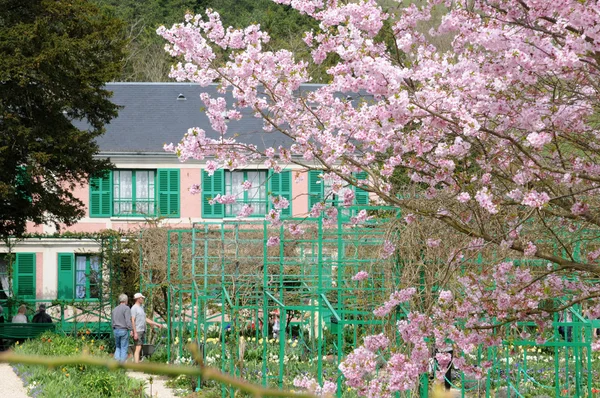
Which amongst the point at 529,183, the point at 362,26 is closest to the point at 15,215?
the point at 362,26

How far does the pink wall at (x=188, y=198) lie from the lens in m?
28.0

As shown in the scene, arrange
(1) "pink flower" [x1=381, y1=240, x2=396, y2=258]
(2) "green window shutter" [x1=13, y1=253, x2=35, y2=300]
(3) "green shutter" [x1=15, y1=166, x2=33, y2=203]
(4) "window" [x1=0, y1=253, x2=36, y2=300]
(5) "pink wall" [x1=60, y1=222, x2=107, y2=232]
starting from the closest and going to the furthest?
1. (1) "pink flower" [x1=381, y1=240, x2=396, y2=258]
2. (3) "green shutter" [x1=15, y1=166, x2=33, y2=203]
3. (4) "window" [x1=0, y1=253, x2=36, y2=300]
4. (2) "green window shutter" [x1=13, y1=253, x2=35, y2=300]
5. (5) "pink wall" [x1=60, y1=222, x2=107, y2=232]

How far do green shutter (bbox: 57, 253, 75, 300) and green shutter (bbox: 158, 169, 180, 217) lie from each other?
3227 millimetres

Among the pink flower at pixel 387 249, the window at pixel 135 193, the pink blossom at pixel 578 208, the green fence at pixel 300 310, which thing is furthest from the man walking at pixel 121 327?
the window at pixel 135 193

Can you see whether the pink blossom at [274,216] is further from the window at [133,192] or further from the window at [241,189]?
the window at [133,192]

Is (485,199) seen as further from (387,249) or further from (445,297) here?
(387,249)

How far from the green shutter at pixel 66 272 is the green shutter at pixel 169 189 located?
3.23 m

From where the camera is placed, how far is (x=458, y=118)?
5699mm

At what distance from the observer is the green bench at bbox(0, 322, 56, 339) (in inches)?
685

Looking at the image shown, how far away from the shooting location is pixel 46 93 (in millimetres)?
19000

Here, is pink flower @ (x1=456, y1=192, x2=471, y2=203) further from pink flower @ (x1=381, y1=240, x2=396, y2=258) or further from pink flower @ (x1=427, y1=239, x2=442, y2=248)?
pink flower @ (x1=381, y1=240, x2=396, y2=258)

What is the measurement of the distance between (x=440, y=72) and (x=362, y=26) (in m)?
0.92

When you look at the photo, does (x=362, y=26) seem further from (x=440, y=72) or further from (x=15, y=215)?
(x=15, y=215)

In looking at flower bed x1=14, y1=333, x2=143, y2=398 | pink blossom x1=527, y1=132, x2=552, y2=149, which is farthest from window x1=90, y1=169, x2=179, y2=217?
pink blossom x1=527, y1=132, x2=552, y2=149
